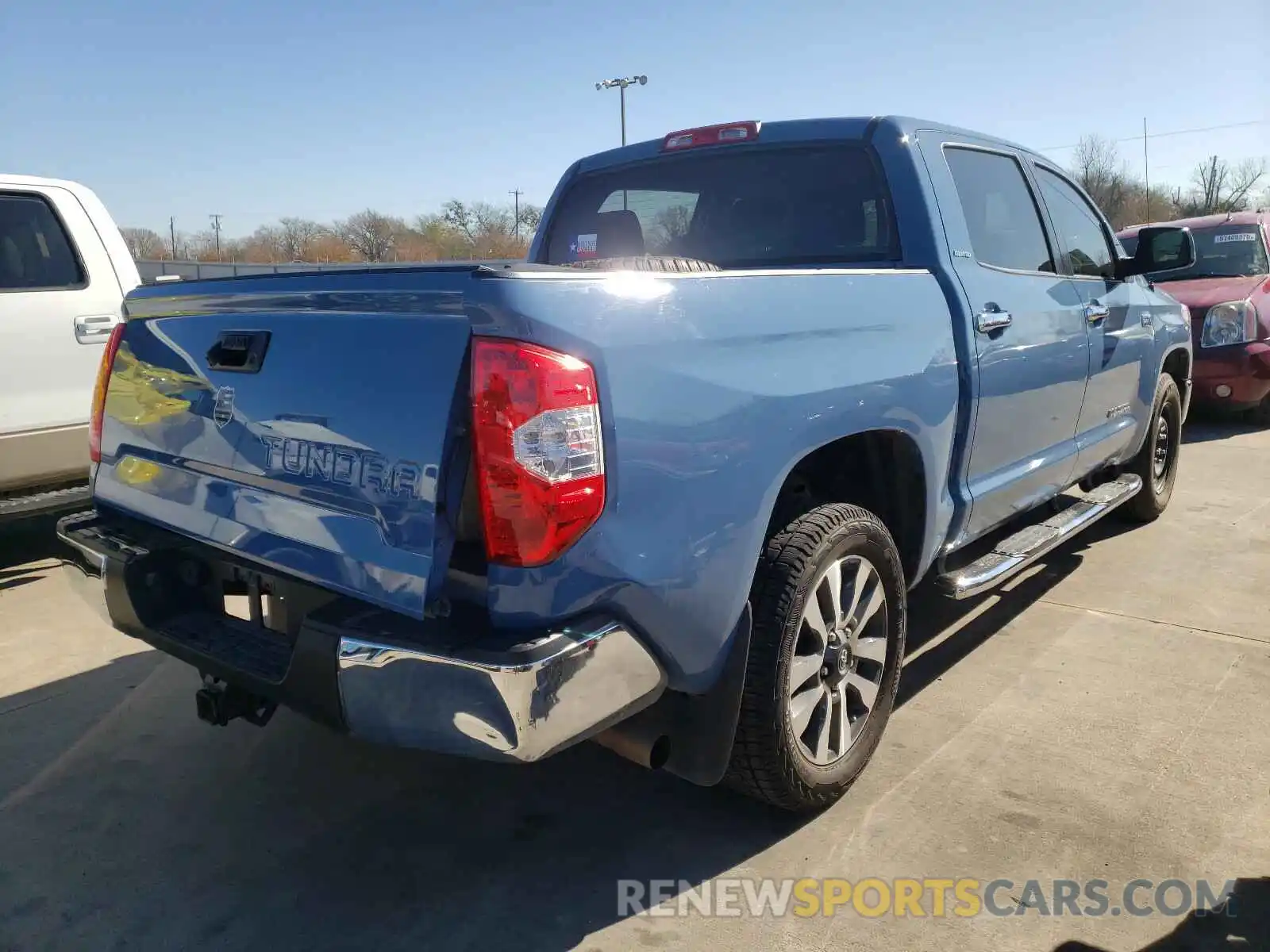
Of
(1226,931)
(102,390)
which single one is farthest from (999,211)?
(102,390)

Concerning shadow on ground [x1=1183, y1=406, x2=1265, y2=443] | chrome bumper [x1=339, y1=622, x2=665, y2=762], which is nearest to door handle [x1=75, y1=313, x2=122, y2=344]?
chrome bumper [x1=339, y1=622, x2=665, y2=762]

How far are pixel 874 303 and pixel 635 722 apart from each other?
1.33m

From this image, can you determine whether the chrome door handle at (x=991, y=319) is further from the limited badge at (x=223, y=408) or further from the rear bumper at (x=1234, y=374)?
the rear bumper at (x=1234, y=374)

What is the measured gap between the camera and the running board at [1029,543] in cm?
325

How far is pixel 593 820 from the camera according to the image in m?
2.75

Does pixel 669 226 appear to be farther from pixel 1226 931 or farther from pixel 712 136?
pixel 1226 931

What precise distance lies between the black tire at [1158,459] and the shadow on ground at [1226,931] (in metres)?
3.38

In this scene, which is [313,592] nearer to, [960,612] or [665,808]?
[665,808]

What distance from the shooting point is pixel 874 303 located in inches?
107

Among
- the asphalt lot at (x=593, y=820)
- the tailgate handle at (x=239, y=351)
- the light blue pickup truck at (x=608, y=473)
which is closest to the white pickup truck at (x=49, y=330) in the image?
the asphalt lot at (x=593, y=820)

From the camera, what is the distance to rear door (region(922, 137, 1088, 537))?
3279mm

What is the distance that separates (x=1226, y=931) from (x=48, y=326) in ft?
17.1

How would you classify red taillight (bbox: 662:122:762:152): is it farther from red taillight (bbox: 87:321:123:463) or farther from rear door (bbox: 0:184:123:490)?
rear door (bbox: 0:184:123:490)

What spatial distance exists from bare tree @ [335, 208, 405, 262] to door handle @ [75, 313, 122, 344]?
142 feet
